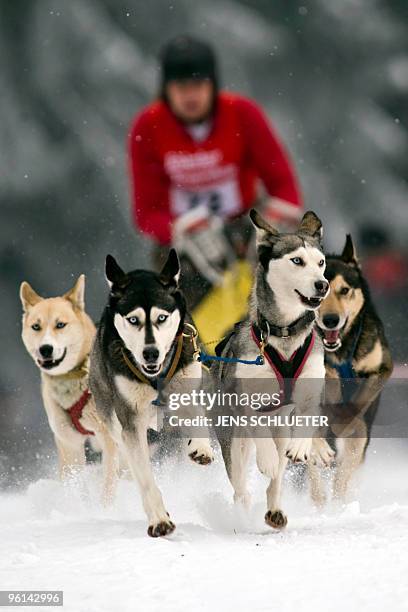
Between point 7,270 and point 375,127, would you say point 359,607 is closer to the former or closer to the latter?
point 7,270

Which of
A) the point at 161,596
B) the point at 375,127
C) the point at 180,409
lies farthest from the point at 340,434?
the point at 375,127

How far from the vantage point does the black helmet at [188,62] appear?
4570 mm

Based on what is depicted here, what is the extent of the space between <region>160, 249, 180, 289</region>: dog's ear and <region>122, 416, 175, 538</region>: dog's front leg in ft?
1.47

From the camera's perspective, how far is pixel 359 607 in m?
2.67

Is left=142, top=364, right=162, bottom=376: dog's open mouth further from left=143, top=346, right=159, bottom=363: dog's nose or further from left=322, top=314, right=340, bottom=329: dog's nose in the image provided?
left=322, top=314, right=340, bottom=329: dog's nose

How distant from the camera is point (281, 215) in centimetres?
402

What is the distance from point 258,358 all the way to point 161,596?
95cm

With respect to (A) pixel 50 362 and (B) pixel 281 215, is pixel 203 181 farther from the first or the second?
(A) pixel 50 362

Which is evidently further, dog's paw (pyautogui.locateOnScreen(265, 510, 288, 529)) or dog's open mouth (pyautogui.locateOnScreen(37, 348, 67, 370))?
dog's open mouth (pyautogui.locateOnScreen(37, 348, 67, 370))

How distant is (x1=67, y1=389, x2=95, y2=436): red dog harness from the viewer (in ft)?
14.7

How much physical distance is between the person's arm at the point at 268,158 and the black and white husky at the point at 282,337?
0.78 meters

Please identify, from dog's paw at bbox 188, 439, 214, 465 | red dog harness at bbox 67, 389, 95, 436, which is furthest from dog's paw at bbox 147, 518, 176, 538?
red dog harness at bbox 67, 389, 95, 436

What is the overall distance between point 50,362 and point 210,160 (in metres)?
1.09

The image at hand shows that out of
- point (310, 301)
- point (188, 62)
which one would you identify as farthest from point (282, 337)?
point (188, 62)
